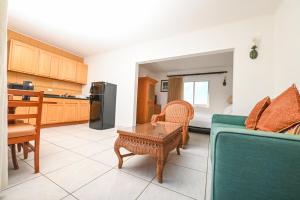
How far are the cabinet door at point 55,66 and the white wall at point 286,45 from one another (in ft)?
17.7

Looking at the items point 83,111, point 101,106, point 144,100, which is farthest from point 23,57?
point 144,100

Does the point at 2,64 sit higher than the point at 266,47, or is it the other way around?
the point at 266,47

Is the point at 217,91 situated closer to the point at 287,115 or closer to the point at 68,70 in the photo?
the point at 287,115

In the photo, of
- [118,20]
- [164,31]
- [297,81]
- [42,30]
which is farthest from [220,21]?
[42,30]

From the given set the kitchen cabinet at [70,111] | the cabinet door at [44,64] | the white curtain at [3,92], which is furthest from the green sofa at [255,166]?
the cabinet door at [44,64]

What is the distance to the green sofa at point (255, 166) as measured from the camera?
559 mm

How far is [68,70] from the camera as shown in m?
4.36

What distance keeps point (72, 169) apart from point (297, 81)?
2896mm

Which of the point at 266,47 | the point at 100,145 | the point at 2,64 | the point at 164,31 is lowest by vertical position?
the point at 100,145

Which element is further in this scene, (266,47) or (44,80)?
(44,80)

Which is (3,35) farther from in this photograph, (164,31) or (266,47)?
(266,47)

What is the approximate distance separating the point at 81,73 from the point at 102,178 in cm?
444

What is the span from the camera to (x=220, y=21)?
8.92 ft

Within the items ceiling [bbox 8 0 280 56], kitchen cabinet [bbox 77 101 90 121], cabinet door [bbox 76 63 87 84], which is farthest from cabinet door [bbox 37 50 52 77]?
kitchen cabinet [bbox 77 101 90 121]
